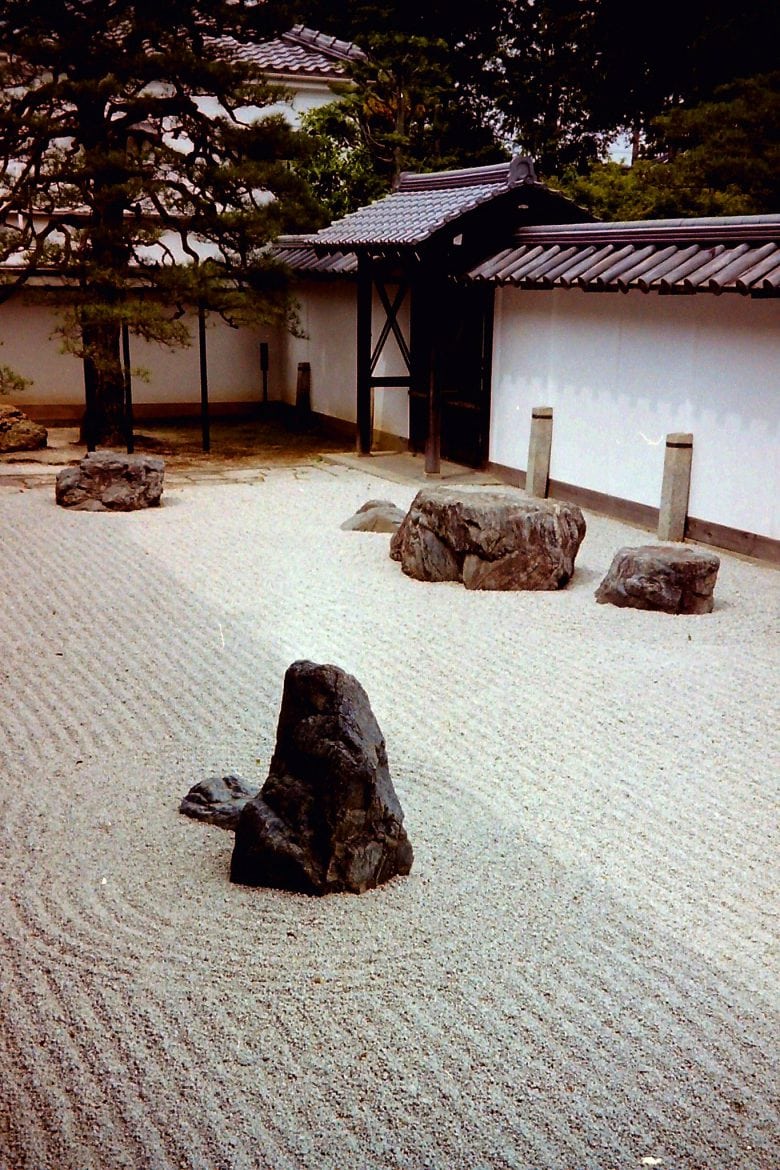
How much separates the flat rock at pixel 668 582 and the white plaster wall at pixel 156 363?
35.7 ft

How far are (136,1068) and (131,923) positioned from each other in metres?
0.82

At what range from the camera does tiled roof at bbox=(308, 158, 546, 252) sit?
41.5 ft

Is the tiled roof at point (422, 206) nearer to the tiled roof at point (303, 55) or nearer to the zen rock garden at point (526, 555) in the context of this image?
the zen rock garden at point (526, 555)

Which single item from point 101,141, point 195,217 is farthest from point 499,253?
point 101,141

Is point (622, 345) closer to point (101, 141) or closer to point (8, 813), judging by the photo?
point (101, 141)

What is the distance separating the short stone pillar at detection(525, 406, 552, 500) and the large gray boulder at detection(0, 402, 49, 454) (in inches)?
278

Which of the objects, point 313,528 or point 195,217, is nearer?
point 313,528

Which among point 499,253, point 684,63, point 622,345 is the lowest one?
point 622,345

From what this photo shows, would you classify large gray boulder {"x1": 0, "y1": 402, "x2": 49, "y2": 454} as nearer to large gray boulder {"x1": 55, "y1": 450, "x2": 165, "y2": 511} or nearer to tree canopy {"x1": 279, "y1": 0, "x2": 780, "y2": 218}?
large gray boulder {"x1": 55, "y1": 450, "x2": 165, "y2": 511}

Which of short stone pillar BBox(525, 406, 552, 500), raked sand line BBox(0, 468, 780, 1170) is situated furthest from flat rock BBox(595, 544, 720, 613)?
short stone pillar BBox(525, 406, 552, 500)

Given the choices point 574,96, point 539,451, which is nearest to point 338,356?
point 539,451

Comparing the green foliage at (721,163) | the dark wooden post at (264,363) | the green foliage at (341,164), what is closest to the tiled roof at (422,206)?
the green foliage at (341,164)

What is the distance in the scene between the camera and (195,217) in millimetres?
13938

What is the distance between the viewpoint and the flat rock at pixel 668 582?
8.15m
